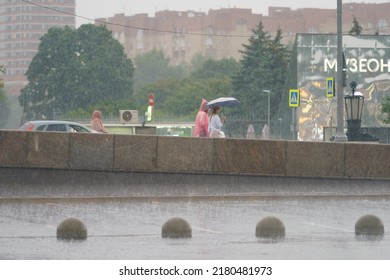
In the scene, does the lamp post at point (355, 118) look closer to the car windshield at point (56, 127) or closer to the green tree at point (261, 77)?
the car windshield at point (56, 127)

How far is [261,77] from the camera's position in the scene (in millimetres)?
130875

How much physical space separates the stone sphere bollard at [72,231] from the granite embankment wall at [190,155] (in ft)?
27.1

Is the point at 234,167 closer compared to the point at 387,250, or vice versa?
the point at 387,250

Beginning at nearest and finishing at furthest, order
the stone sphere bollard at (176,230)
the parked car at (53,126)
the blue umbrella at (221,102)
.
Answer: the stone sphere bollard at (176,230) → the blue umbrella at (221,102) → the parked car at (53,126)

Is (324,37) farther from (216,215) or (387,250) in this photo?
(387,250)

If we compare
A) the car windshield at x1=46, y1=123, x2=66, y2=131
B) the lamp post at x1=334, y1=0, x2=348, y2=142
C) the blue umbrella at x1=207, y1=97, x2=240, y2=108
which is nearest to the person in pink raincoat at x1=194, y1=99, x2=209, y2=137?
the blue umbrella at x1=207, y1=97, x2=240, y2=108

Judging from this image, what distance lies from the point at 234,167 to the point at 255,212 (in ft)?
14.0

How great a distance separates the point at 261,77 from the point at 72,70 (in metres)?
23.0

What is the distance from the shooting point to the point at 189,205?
22.4 metres

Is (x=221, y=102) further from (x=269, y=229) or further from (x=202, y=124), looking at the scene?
(x=269, y=229)

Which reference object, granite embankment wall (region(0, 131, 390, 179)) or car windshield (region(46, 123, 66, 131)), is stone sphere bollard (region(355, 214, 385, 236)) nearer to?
granite embankment wall (region(0, 131, 390, 179))

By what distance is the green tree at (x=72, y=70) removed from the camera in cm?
14362

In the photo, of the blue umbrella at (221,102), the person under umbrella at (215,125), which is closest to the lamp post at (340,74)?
the blue umbrella at (221,102)
